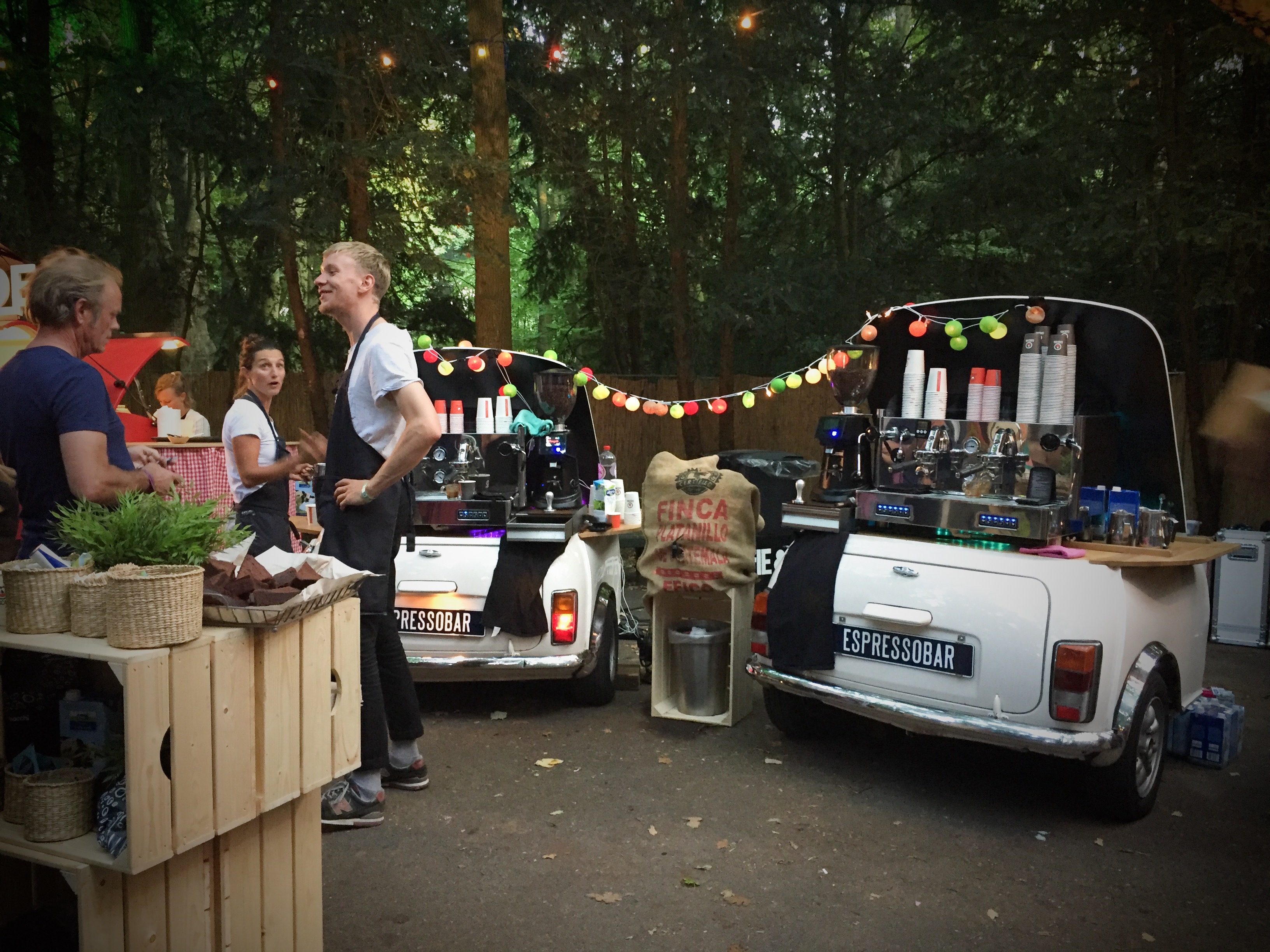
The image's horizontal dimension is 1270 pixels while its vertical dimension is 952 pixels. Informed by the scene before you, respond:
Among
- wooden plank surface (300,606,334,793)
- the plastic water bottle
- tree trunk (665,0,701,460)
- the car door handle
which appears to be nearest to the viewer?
wooden plank surface (300,606,334,793)

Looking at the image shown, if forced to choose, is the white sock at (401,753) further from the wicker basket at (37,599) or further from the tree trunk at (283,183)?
the tree trunk at (283,183)

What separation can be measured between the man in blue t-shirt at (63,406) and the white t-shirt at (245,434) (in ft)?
5.59

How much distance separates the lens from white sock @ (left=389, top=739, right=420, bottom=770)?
4.96m

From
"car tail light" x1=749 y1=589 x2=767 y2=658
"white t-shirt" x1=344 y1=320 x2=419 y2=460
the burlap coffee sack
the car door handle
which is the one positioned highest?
"white t-shirt" x1=344 y1=320 x2=419 y2=460

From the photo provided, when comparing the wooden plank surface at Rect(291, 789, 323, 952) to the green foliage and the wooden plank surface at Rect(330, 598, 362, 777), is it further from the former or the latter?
the green foliage

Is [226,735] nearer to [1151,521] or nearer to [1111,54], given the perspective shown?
[1151,521]

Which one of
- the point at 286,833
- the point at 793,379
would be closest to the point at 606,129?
the point at 793,379

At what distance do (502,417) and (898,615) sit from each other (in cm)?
313

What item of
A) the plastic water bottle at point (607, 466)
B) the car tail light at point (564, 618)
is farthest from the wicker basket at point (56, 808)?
the plastic water bottle at point (607, 466)

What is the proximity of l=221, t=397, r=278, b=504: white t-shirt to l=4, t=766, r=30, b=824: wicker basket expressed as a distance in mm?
2550

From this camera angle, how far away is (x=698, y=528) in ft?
19.6

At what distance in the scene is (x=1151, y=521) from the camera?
496 cm

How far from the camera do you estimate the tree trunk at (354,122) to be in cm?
1120

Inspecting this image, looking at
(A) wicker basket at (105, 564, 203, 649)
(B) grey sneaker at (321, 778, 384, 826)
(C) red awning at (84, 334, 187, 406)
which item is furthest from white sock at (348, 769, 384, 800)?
(C) red awning at (84, 334, 187, 406)
